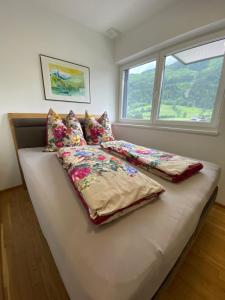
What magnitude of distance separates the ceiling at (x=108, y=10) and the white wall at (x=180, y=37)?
13 centimetres

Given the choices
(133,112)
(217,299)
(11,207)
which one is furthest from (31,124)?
(217,299)

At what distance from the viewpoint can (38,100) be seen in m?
1.95

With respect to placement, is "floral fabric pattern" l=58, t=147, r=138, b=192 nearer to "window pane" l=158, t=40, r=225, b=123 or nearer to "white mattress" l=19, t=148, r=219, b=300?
"white mattress" l=19, t=148, r=219, b=300

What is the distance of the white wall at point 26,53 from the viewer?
1.65m

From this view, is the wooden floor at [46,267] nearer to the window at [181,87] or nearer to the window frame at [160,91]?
the window frame at [160,91]

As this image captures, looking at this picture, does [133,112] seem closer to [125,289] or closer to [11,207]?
[11,207]

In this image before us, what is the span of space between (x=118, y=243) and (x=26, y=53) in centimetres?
232

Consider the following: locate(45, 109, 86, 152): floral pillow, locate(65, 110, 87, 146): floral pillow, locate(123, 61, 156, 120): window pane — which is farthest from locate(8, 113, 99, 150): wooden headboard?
locate(123, 61, 156, 120): window pane

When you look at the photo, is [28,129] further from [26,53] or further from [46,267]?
[46,267]

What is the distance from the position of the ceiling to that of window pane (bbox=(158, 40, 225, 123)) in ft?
2.13

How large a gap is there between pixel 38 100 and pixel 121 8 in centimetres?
165

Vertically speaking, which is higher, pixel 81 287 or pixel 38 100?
pixel 38 100

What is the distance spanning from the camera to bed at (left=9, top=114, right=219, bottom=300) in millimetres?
398

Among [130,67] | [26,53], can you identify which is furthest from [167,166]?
[130,67]
